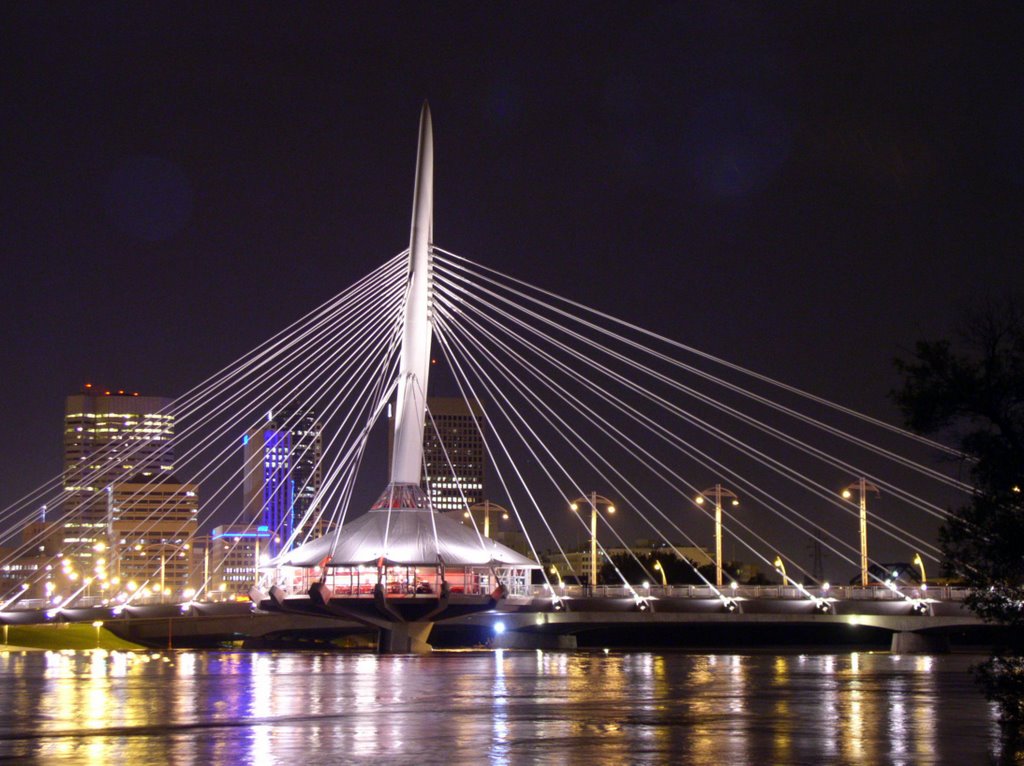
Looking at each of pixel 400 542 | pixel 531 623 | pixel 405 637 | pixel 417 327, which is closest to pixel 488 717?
pixel 417 327

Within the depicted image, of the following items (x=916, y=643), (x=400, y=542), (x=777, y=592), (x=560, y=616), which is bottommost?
(x=916, y=643)

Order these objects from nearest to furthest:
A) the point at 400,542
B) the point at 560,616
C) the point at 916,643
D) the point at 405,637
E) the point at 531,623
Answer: the point at 400,542, the point at 405,637, the point at 916,643, the point at 560,616, the point at 531,623

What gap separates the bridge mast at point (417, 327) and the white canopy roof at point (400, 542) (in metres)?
3.28

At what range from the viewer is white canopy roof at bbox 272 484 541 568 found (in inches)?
2470

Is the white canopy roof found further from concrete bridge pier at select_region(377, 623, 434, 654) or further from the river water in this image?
the river water

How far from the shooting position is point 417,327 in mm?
60750

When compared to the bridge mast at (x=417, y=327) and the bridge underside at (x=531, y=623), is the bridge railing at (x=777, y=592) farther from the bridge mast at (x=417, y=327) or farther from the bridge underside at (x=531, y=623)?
the bridge mast at (x=417, y=327)

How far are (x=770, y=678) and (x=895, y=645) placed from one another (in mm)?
32531

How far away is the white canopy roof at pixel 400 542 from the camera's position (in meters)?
62.8

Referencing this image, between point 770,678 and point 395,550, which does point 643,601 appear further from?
point 770,678

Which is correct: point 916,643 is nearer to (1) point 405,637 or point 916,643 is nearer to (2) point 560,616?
(2) point 560,616

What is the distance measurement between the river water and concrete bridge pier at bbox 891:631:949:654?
90.7 feet

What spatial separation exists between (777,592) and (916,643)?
884 centimetres

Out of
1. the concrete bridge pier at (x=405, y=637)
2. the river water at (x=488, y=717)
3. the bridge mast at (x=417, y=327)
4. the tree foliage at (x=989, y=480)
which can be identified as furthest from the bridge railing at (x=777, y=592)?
the tree foliage at (x=989, y=480)
